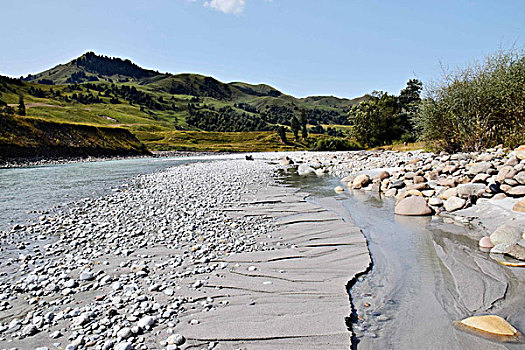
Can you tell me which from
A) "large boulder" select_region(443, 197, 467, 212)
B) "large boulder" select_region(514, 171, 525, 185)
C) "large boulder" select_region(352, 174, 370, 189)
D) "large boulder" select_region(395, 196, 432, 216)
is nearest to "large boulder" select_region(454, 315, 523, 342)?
"large boulder" select_region(395, 196, 432, 216)

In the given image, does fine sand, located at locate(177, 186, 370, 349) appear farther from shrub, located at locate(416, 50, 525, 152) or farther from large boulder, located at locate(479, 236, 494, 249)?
shrub, located at locate(416, 50, 525, 152)

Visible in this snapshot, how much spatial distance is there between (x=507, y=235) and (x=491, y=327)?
4909mm

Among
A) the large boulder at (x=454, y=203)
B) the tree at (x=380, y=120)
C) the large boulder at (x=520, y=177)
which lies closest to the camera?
the large boulder at (x=520, y=177)

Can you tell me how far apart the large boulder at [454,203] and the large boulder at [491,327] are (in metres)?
8.61

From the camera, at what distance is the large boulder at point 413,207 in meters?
12.6

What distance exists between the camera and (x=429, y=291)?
20.7 ft

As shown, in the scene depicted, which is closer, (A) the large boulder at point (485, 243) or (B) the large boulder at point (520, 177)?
(A) the large boulder at point (485, 243)

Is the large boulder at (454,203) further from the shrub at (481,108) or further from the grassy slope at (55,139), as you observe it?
the grassy slope at (55,139)

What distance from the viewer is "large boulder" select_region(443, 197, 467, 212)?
12.4 metres

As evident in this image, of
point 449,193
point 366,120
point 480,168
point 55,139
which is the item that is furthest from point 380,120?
point 55,139

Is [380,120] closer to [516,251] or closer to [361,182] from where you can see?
[361,182]

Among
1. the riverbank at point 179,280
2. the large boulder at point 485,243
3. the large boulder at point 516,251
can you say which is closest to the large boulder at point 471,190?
the large boulder at point 485,243

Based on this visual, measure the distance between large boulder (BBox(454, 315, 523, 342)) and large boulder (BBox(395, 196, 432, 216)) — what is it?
8102 mm

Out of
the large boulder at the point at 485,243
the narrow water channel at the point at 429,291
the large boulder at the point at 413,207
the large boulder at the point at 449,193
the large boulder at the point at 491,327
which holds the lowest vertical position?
the narrow water channel at the point at 429,291
